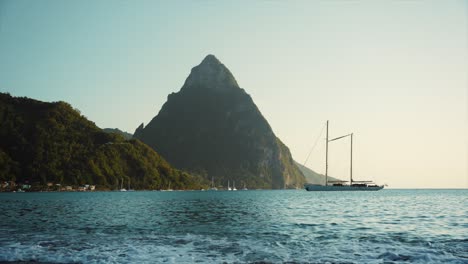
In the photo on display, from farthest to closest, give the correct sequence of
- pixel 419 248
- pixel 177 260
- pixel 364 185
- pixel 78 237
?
pixel 364 185 < pixel 78 237 < pixel 419 248 < pixel 177 260

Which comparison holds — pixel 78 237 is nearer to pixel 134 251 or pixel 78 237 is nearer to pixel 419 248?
pixel 134 251

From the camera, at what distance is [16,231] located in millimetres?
30109

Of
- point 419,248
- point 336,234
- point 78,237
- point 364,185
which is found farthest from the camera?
point 364,185

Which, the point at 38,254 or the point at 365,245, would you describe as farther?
the point at 365,245

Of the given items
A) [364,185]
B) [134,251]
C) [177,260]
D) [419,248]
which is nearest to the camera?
[177,260]

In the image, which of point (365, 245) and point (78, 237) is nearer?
point (365, 245)

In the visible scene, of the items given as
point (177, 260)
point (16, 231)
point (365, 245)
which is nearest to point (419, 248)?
point (365, 245)

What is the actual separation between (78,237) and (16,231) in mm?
7063

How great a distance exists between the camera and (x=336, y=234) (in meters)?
29.5

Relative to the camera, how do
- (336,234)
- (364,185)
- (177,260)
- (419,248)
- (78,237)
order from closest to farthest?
1. (177,260)
2. (419,248)
3. (78,237)
4. (336,234)
5. (364,185)

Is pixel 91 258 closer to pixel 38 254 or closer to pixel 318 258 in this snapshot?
pixel 38 254

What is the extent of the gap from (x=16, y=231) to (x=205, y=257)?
18.9 m

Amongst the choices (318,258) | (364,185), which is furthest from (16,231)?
(364,185)

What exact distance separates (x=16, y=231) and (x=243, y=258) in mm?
20644
